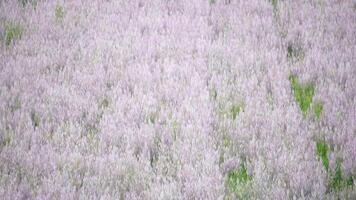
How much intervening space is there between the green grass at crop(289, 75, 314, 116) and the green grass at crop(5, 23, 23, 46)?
467cm

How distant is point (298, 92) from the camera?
5672 mm

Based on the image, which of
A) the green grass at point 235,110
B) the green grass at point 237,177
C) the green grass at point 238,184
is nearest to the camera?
the green grass at point 238,184

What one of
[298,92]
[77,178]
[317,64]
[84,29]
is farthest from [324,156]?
[84,29]

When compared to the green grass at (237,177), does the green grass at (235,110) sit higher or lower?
higher

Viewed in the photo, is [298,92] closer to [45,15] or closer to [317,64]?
[317,64]

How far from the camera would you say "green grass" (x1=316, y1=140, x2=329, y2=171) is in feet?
14.5

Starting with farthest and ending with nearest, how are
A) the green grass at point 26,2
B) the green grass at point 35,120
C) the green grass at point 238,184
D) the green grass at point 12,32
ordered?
1. the green grass at point 26,2
2. the green grass at point 12,32
3. the green grass at point 35,120
4. the green grass at point 238,184

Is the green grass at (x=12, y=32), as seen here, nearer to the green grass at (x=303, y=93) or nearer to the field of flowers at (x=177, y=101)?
the field of flowers at (x=177, y=101)

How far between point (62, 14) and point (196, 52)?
2936 millimetres

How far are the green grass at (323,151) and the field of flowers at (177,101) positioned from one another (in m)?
0.03

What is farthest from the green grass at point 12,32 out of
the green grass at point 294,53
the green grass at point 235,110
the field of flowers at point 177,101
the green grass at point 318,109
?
the green grass at point 318,109

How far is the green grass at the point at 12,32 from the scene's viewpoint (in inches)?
279

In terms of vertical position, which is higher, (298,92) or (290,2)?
(290,2)

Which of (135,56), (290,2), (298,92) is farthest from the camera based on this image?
(290,2)
